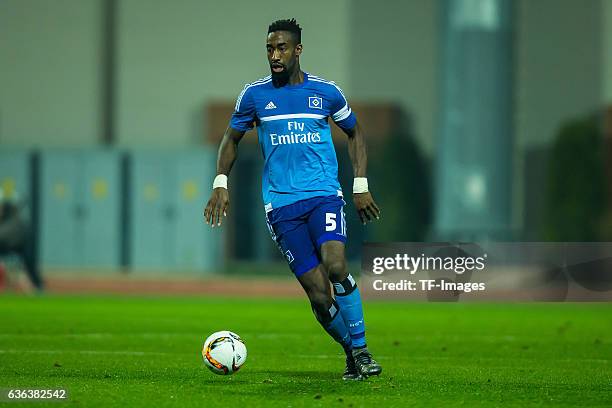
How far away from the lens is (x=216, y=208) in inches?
Result: 331

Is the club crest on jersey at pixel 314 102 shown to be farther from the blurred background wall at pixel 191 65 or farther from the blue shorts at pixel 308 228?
the blurred background wall at pixel 191 65

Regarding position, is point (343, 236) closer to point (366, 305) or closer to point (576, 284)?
point (576, 284)

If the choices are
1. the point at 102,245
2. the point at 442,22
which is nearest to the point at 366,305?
the point at 442,22

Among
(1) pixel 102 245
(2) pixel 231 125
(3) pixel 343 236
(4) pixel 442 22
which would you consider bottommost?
(1) pixel 102 245

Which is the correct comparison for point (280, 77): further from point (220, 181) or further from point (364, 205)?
point (364, 205)

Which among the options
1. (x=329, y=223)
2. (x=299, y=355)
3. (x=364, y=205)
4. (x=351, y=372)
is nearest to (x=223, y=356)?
(x=351, y=372)

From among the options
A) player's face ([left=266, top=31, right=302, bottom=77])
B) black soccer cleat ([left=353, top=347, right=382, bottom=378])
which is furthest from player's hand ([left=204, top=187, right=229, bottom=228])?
black soccer cleat ([left=353, top=347, right=382, bottom=378])

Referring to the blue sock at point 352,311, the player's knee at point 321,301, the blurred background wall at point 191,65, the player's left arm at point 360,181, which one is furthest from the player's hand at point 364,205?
the blurred background wall at point 191,65

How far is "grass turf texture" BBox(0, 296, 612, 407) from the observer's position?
784 cm

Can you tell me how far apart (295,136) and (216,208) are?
0.72 metres

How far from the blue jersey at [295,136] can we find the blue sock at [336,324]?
0.79 m

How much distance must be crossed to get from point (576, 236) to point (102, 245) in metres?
11.6

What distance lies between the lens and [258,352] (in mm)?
11164

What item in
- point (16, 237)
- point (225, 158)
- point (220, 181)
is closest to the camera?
point (220, 181)
